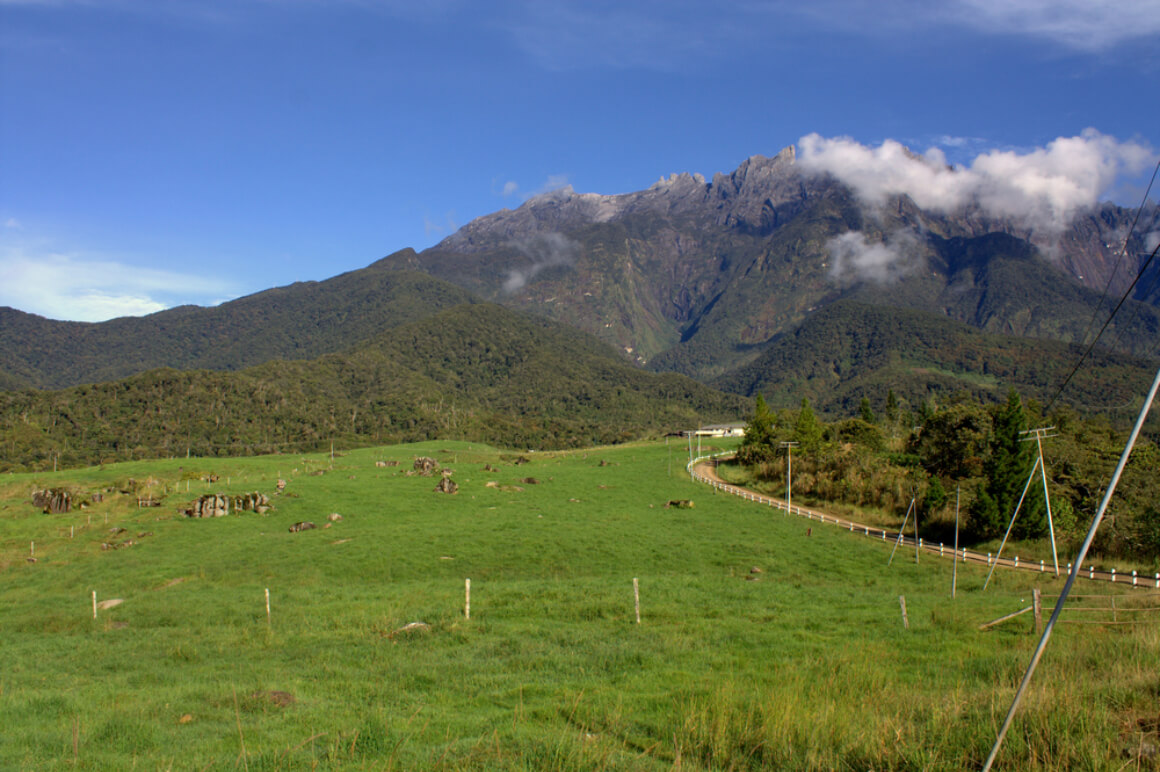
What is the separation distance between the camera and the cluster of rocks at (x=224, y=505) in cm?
4288

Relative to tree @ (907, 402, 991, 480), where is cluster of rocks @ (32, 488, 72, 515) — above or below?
below

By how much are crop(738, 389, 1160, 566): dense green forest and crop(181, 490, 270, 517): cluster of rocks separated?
1687 inches

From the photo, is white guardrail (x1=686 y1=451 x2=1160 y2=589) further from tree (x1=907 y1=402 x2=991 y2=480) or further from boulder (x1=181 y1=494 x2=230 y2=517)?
boulder (x1=181 y1=494 x2=230 y2=517)

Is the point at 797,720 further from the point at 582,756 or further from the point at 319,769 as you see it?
the point at 319,769

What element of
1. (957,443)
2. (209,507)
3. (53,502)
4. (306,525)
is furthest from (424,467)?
(957,443)

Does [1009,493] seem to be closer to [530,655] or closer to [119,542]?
[530,655]

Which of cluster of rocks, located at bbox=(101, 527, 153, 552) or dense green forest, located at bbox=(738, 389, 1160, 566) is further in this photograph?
dense green forest, located at bbox=(738, 389, 1160, 566)

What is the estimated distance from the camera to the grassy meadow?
7.48 metres

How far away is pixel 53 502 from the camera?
43250 millimetres

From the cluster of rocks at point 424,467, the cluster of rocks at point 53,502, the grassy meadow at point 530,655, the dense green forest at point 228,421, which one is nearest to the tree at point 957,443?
the grassy meadow at point 530,655

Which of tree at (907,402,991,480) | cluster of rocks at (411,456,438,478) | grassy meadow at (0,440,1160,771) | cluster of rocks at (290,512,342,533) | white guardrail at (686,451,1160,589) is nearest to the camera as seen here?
grassy meadow at (0,440,1160,771)

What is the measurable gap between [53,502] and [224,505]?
36.7 feet

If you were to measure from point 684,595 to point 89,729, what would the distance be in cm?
1676

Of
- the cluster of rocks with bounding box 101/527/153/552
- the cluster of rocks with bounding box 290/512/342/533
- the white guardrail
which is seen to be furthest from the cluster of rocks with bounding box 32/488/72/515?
the white guardrail
